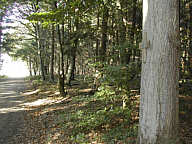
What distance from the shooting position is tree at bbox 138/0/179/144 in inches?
107

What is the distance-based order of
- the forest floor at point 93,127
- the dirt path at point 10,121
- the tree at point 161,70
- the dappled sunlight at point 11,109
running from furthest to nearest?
the dappled sunlight at point 11,109 → the dirt path at point 10,121 → the forest floor at point 93,127 → the tree at point 161,70

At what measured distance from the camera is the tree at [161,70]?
8.89 ft

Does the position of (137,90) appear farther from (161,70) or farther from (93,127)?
(161,70)

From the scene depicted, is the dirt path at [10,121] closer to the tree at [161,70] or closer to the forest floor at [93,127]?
the forest floor at [93,127]

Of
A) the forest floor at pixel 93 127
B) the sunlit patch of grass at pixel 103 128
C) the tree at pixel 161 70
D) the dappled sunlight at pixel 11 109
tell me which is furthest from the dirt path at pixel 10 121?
the tree at pixel 161 70

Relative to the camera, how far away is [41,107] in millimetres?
10188

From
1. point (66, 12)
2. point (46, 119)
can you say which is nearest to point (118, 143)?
point (46, 119)

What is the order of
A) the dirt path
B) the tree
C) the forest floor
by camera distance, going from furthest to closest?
the dirt path
the forest floor
the tree

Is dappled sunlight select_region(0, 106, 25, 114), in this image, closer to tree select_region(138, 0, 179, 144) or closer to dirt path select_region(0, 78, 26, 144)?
dirt path select_region(0, 78, 26, 144)

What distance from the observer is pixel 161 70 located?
272cm

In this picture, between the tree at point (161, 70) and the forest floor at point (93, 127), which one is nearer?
the tree at point (161, 70)

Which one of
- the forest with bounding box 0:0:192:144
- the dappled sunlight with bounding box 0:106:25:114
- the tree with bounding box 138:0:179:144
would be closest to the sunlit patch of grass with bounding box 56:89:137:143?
the forest with bounding box 0:0:192:144

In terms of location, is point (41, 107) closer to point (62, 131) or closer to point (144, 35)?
point (62, 131)

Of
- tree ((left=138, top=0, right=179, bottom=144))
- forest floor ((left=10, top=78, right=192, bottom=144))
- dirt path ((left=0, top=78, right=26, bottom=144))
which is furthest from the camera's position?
dirt path ((left=0, top=78, right=26, bottom=144))
